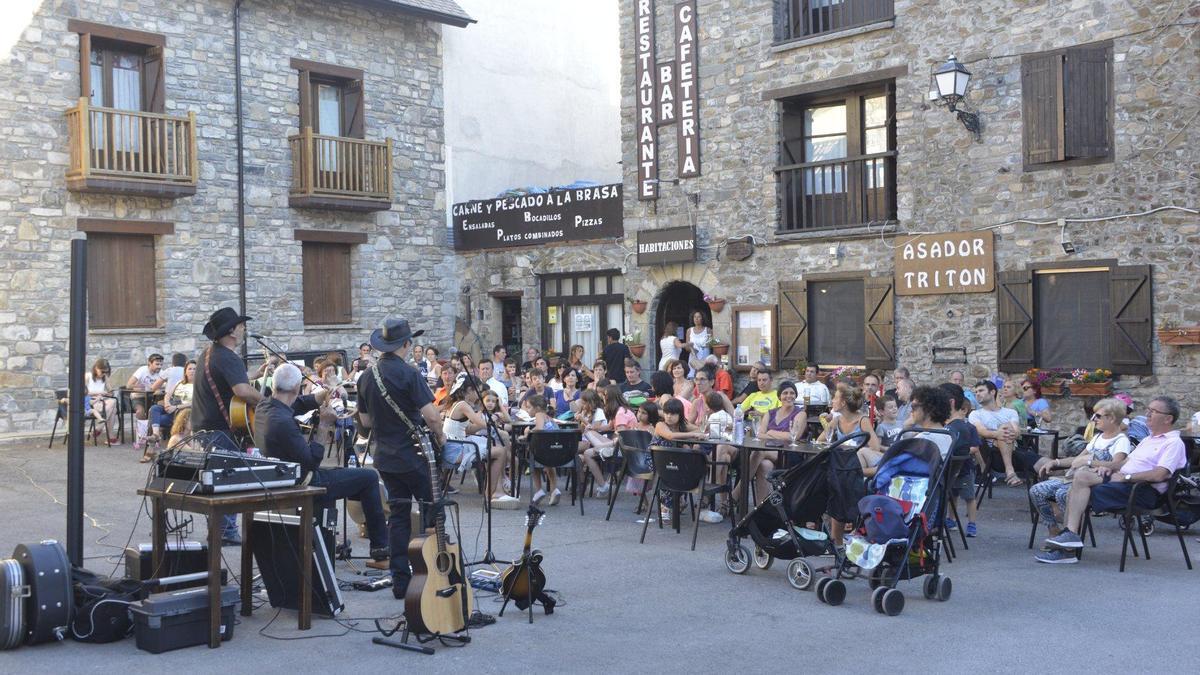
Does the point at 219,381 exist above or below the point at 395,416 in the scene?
above

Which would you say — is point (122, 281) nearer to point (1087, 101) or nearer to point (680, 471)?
point (680, 471)

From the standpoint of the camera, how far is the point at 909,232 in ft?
52.9

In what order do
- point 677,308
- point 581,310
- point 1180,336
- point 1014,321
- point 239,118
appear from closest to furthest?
point 1180,336 < point 1014,321 < point 677,308 < point 239,118 < point 581,310

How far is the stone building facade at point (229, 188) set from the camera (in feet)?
58.4

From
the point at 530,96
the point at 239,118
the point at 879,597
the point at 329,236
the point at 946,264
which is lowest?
the point at 879,597

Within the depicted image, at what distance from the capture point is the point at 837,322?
1703 centimetres

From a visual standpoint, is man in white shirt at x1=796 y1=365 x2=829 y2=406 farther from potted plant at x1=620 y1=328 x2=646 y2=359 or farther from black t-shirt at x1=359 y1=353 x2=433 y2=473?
black t-shirt at x1=359 y1=353 x2=433 y2=473

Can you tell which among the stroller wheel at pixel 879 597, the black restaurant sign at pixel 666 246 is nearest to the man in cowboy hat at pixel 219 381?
the stroller wheel at pixel 879 597

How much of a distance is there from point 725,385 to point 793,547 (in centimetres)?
794

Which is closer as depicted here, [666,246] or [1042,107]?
[1042,107]

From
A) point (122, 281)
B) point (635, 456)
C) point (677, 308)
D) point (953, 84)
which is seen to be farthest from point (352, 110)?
point (635, 456)

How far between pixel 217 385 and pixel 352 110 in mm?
14521

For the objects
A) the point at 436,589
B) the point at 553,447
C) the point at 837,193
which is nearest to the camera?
the point at 436,589

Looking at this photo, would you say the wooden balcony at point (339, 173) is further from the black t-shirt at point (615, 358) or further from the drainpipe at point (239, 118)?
the black t-shirt at point (615, 358)
